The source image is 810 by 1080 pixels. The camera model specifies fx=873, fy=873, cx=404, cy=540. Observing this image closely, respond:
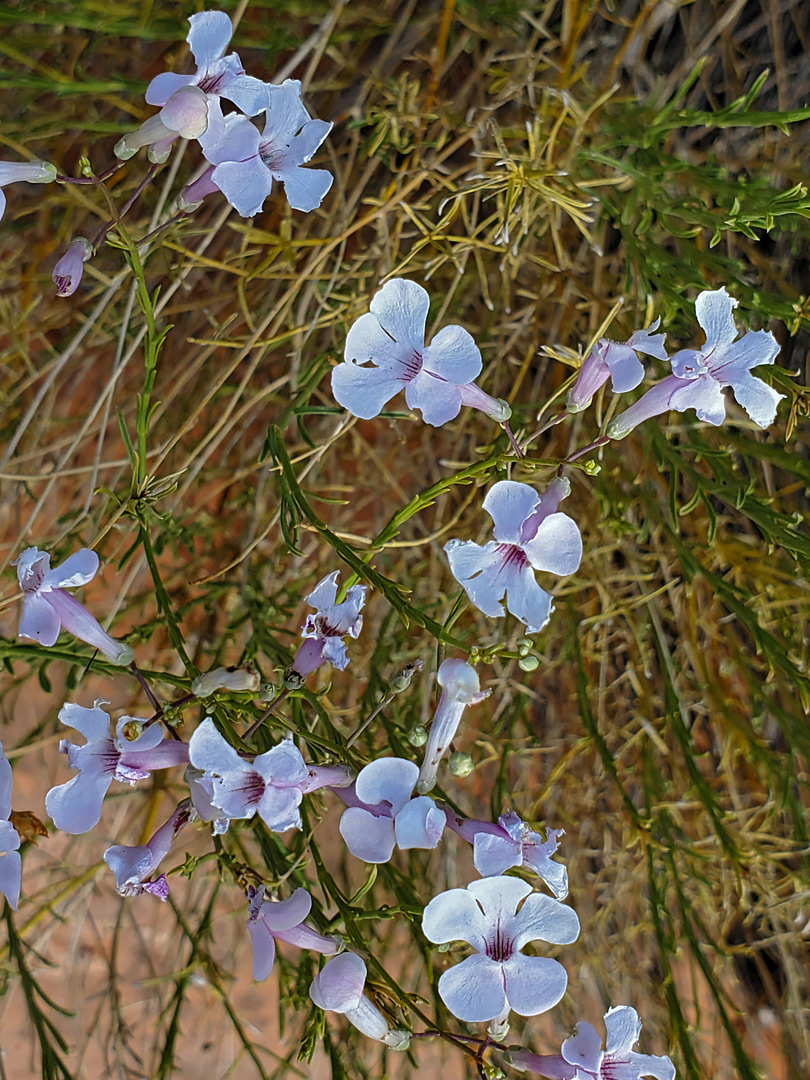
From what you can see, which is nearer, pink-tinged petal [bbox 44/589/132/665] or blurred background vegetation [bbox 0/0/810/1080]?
pink-tinged petal [bbox 44/589/132/665]

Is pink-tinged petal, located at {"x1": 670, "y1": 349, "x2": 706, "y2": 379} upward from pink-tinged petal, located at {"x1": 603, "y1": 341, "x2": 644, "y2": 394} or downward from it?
upward

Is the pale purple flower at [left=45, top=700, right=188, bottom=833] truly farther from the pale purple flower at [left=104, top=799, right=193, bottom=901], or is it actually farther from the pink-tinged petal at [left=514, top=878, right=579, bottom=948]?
the pink-tinged petal at [left=514, top=878, right=579, bottom=948]

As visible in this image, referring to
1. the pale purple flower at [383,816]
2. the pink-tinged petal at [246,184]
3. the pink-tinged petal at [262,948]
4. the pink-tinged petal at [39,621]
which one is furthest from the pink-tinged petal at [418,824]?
the pink-tinged petal at [246,184]

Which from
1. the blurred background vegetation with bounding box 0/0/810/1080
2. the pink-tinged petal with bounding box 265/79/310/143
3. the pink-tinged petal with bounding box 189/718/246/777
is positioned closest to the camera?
the pink-tinged petal with bounding box 189/718/246/777

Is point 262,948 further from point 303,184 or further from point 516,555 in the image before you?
point 303,184

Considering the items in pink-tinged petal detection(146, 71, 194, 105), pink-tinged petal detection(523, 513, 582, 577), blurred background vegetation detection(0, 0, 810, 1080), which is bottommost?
blurred background vegetation detection(0, 0, 810, 1080)

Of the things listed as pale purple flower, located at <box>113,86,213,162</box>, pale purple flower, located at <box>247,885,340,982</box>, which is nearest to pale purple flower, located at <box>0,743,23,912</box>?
pale purple flower, located at <box>247,885,340,982</box>

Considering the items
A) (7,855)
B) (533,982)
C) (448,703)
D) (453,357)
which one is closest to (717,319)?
(453,357)
